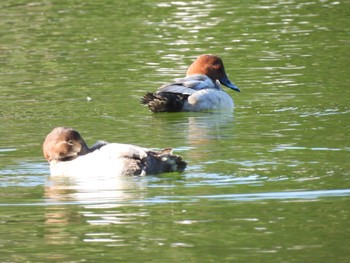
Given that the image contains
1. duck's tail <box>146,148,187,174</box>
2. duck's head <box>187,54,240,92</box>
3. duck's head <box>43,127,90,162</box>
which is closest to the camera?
duck's tail <box>146,148,187,174</box>

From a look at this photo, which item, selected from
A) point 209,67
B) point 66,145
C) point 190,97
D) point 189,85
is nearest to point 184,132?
point 190,97

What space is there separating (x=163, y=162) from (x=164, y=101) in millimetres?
5371

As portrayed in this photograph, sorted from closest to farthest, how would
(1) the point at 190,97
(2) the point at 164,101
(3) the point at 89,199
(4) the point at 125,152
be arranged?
(3) the point at 89,199 → (4) the point at 125,152 → (2) the point at 164,101 → (1) the point at 190,97

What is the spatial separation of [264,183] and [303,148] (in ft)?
6.08

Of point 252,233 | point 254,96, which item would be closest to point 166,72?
point 254,96

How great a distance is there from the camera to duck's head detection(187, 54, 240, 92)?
18.3 meters

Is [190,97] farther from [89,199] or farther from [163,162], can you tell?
[89,199]

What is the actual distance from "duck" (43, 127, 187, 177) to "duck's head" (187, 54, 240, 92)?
21.3 feet

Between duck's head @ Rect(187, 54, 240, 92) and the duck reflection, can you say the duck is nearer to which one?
the duck reflection

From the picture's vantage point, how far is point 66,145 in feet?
39.1

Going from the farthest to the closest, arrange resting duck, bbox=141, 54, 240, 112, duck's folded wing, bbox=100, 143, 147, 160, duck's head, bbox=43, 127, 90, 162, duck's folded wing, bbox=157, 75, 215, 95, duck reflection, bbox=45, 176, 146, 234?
duck's folded wing, bbox=157, 75, 215, 95, resting duck, bbox=141, 54, 240, 112, duck's head, bbox=43, 127, 90, 162, duck's folded wing, bbox=100, 143, 147, 160, duck reflection, bbox=45, 176, 146, 234

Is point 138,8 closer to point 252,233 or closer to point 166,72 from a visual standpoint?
point 166,72

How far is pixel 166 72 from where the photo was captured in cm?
1984

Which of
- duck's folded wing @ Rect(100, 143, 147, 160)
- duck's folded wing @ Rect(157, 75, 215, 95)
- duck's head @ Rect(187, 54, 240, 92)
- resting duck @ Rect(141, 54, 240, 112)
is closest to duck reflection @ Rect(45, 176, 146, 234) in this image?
duck's folded wing @ Rect(100, 143, 147, 160)
